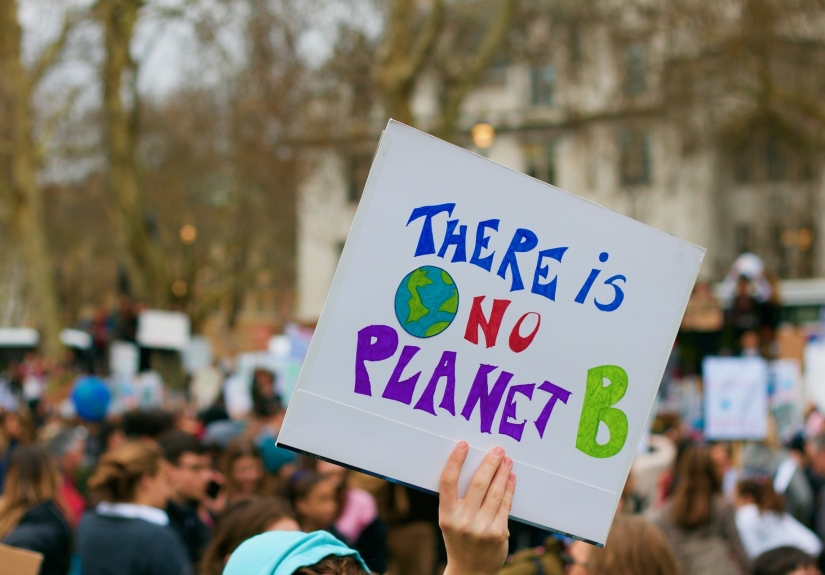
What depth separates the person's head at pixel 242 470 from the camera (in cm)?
573

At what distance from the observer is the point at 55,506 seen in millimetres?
4172

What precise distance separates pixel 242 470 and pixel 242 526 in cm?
225

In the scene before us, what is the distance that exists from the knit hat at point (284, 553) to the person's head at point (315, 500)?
2.89 meters

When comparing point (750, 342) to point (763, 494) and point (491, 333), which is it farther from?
point (491, 333)

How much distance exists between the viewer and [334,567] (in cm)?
Result: 170

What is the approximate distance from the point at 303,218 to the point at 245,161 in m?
10.1

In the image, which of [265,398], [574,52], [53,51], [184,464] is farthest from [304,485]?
[53,51]

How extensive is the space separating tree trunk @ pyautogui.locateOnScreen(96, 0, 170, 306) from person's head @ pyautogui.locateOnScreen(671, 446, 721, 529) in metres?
14.4

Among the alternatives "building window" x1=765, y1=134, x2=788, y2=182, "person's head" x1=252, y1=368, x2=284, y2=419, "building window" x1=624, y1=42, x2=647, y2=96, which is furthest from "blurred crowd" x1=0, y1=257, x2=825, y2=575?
"building window" x1=765, y1=134, x2=788, y2=182

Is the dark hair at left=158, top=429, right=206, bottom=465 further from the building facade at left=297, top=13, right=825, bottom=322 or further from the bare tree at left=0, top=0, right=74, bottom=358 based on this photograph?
the bare tree at left=0, top=0, right=74, bottom=358

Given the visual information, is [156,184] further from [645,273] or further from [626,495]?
[645,273]

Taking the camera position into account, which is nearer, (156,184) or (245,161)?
(245,161)

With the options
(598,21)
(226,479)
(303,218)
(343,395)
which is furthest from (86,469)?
(303,218)

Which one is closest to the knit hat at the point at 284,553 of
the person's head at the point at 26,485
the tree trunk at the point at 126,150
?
the person's head at the point at 26,485
